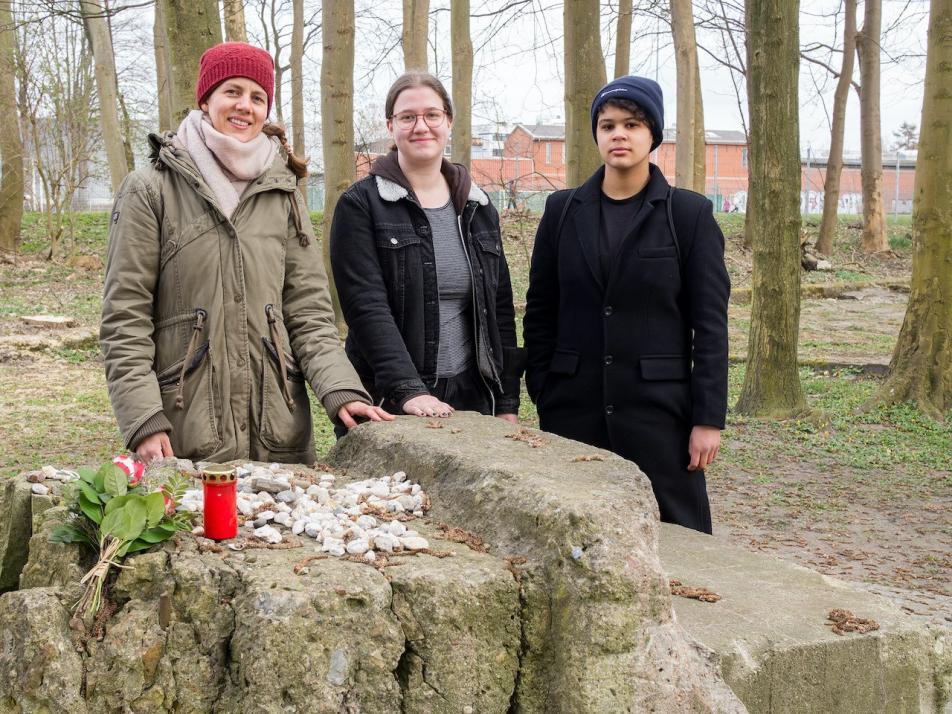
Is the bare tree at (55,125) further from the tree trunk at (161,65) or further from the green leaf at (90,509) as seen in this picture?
the green leaf at (90,509)

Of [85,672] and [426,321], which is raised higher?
[426,321]

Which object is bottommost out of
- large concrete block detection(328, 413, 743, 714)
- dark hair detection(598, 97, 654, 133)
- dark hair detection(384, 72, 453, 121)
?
large concrete block detection(328, 413, 743, 714)

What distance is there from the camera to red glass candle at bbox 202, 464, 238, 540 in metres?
2.75

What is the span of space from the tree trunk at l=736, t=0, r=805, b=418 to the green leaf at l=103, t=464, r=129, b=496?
260 inches

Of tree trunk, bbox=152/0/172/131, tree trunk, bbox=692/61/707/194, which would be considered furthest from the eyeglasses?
tree trunk, bbox=692/61/707/194

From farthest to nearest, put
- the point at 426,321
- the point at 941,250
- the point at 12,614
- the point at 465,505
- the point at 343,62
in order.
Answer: the point at 343,62, the point at 941,250, the point at 426,321, the point at 465,505, the point at 12,614

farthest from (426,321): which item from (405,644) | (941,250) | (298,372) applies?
(941,250)

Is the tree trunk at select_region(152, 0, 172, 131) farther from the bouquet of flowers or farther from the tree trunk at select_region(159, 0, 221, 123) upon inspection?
the bouquet of flowers

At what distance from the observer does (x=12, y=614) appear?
2.40 meters

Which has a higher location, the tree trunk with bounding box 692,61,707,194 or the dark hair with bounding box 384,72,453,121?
the tree trunk with bounding box 692,61,707,194

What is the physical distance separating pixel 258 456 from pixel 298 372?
322mm

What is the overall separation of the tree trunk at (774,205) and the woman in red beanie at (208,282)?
5.69 m

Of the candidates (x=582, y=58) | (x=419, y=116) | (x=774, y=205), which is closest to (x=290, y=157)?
(x=419, y=116)

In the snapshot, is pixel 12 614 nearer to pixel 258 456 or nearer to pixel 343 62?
pixel 258 456
